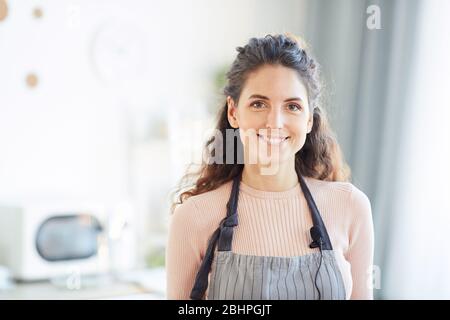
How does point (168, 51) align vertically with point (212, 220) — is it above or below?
above

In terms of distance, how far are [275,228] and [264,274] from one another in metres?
0.08

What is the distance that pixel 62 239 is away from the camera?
7.09ft

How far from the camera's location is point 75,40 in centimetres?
247

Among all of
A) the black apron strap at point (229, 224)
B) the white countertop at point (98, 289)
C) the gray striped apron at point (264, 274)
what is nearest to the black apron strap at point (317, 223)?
the gray striped apron at point (264, 274)

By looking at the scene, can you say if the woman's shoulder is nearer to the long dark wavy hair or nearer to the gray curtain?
the long dark wavy hair

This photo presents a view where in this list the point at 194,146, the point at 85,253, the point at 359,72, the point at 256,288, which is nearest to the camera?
the point at 256,288

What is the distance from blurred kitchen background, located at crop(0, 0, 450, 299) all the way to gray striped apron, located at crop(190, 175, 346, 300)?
1.08 meters

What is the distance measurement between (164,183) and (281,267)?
1905 millimetres

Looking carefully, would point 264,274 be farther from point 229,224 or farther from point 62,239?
point 62,239

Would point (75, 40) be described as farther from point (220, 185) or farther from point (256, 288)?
point (256, 288)

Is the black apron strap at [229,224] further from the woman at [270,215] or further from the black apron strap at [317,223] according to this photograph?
the black apron strap at [317,223]

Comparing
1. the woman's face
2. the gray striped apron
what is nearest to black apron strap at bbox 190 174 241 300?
the gray striped apron

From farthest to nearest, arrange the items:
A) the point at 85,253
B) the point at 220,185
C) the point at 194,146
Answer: the point at 194,146
the point at 85,253
the point at 220,185
